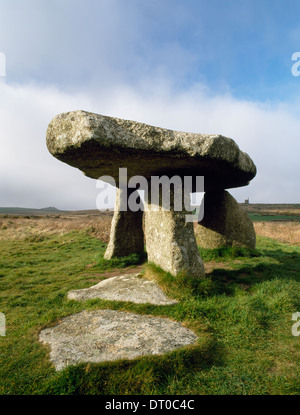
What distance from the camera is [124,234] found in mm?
9695

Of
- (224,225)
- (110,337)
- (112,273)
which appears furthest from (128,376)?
(224,225)

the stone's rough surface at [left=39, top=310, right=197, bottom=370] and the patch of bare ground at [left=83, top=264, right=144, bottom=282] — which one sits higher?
the stone's rough surface at [left=39, top=310, right=197, bottom=370]

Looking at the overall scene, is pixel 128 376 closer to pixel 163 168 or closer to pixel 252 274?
pixel 163 168

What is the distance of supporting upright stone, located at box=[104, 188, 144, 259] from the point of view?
31.2 feet

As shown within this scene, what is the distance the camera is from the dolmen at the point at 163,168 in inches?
165

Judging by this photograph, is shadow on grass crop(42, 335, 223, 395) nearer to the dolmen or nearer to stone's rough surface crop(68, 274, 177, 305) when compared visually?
stone's rough surface crop(68, 274, 177, 305)

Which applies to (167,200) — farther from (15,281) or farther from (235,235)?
(15,281)

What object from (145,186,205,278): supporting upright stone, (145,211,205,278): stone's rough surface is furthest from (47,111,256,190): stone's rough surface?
(145,211,205,278): stone's rough surface

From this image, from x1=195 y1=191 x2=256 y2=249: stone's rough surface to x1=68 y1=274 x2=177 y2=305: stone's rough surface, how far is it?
4328 millimetres

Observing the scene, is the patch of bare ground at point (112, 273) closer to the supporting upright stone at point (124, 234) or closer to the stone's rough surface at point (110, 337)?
the supporting upright stone at point (124, 234)

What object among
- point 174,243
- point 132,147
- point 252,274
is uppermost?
point 132,147

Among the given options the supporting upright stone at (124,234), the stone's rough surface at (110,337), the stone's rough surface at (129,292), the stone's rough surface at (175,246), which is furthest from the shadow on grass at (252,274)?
the supporting upright stone at (124,234)

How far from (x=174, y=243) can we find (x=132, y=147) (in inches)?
102

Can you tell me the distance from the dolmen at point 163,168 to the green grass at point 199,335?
0.85 metres
